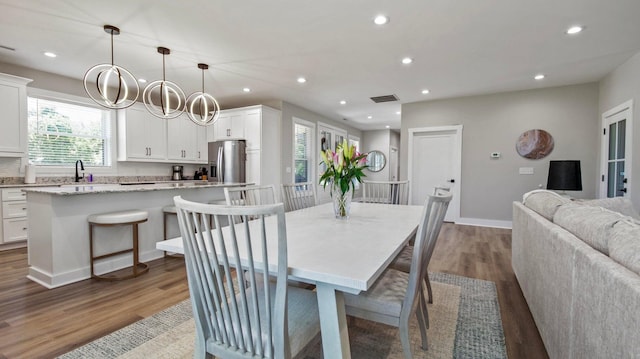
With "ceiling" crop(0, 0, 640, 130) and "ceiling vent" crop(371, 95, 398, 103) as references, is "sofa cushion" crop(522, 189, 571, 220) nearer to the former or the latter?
"ceiling" crop(0, 0, 640, 130)

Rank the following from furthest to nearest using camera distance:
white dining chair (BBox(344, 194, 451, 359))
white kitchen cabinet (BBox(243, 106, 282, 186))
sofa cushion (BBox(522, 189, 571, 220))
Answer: white kitchen cabinet (BBox(243, 106, 282, 186)), sofa cushion (BBox(522, 189, 571, 220)), white dining chair (BBox(344, 194, 451, 359))

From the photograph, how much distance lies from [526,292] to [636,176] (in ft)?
8.74

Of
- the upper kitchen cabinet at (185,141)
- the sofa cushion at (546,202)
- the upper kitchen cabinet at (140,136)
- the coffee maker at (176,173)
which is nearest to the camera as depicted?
the sofa cushion at (546,202)

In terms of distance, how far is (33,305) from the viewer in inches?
87.0

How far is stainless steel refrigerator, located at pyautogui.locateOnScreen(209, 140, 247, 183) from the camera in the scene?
549 centimetres

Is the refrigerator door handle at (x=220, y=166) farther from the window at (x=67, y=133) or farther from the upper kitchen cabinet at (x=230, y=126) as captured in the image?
the window at (x=67, y=133)

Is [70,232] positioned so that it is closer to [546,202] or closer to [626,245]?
[626,245]

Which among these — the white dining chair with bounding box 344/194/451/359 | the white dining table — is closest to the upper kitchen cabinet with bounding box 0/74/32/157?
the white dining table

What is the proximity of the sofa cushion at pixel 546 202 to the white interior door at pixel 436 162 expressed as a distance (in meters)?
3.32

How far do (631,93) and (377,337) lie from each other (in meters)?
4.40

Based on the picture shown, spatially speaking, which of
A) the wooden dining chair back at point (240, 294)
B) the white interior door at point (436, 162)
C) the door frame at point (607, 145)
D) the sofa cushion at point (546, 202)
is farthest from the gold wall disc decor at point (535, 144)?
the wooden dining chair back at point (240, 294)

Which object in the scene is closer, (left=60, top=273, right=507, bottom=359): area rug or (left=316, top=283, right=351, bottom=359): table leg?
(left=316, top=283, right=351, bottom=359): table leg

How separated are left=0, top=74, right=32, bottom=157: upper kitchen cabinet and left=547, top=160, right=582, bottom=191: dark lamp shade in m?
7.33

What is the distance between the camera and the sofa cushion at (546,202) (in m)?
1.87
